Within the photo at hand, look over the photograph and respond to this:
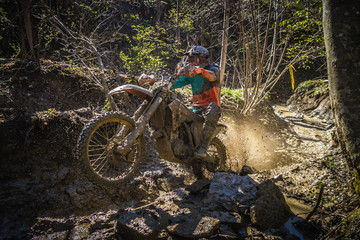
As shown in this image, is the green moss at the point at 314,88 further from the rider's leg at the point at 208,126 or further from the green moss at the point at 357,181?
the green moss at the point at 357,181

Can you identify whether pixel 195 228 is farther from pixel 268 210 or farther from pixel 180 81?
pixel 180 81

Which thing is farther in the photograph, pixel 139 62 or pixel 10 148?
pixel 139 62

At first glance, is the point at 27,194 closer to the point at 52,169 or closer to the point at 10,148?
the point at 52,169

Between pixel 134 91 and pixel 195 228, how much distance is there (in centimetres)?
215

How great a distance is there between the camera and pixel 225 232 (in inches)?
99.8

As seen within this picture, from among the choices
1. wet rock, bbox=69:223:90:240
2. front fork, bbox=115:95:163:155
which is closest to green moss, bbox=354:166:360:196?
front fork, bbox=115:95:163:155

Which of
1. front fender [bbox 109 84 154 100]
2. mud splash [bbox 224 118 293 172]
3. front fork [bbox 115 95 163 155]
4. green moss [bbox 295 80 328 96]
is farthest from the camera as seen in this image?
green moss [bbox 295 80 328 96]

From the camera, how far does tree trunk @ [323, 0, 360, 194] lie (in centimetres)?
209

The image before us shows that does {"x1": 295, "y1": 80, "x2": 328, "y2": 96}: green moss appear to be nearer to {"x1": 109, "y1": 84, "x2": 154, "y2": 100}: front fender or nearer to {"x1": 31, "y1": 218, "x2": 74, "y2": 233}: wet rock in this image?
{"x1": 109, "y1": 84, "x2": 154, "y2": 100}: front fender

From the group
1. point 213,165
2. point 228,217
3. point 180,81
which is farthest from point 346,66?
point 213,165

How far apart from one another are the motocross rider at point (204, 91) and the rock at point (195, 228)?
4.61 ft

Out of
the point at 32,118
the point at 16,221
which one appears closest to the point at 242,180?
the point at 16,221

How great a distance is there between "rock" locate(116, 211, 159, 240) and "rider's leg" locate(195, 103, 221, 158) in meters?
1.76

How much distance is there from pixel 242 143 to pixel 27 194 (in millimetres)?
5794
